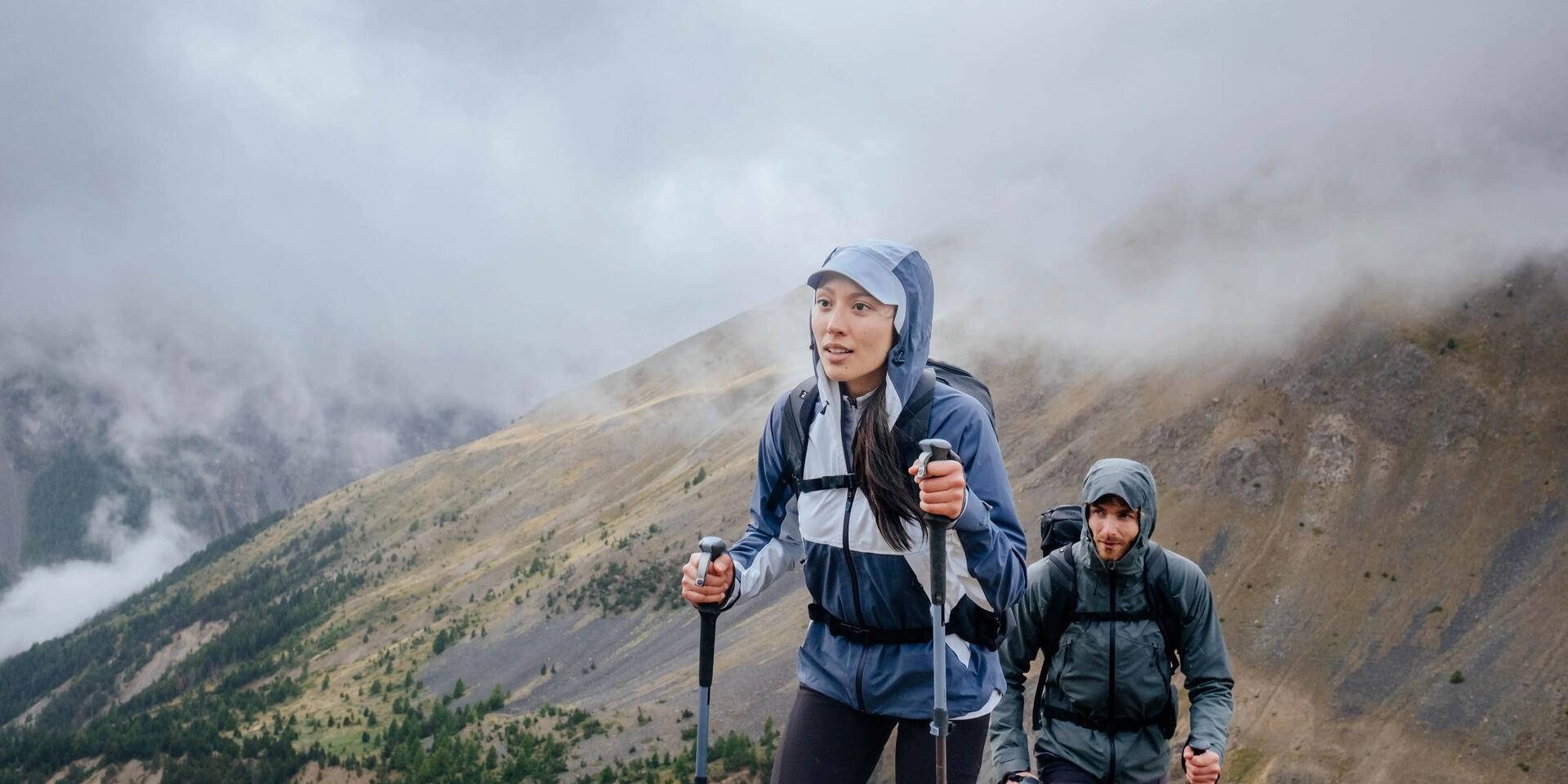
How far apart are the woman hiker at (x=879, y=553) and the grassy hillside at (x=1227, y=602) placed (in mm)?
31241

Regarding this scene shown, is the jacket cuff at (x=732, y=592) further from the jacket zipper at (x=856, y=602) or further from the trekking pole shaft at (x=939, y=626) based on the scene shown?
the trekking pole shaft at (x=939, y=626)

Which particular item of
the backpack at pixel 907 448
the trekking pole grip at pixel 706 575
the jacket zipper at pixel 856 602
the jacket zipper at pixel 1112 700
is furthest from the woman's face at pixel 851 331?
the jacket zipper at pixel 1112 700

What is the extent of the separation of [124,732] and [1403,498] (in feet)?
308

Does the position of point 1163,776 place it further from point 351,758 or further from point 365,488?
point 365,488

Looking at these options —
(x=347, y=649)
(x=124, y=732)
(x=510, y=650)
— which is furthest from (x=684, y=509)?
(x=124, y=732)

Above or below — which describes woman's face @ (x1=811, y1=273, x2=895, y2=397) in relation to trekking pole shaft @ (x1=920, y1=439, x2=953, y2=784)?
above

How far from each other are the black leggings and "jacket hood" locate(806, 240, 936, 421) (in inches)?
49.1

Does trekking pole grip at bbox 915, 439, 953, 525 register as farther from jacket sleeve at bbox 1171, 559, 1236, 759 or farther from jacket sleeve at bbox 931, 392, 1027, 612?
jacket sleeve at bbox 1171, 559, 1236, 759

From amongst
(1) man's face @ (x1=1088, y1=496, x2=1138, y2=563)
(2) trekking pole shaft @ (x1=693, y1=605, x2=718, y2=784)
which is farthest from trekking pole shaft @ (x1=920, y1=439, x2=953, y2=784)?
(1) man's face @ (x1=1088, y1=496, x2=1138, y2=563)

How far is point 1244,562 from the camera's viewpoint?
40.0 m

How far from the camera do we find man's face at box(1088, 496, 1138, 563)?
4.92 meters

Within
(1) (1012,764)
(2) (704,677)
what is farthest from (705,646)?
(1) (1012,764)

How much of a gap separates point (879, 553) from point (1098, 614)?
1672 mm

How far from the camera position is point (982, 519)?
12.1 feet
